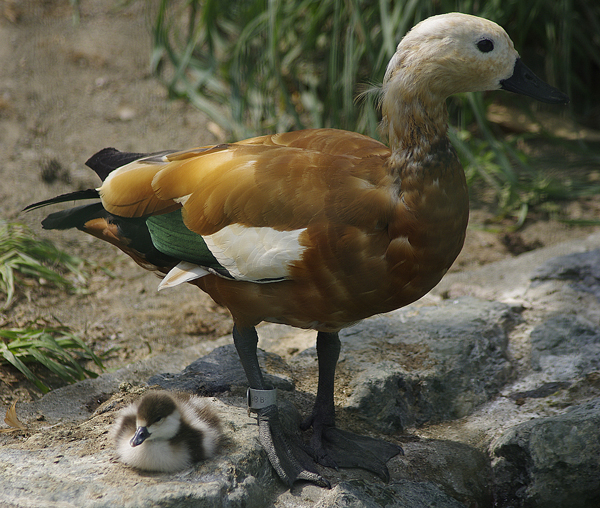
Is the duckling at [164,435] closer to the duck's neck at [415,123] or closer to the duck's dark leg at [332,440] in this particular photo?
the duck's dark leg at [332,440]

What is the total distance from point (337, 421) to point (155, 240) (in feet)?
3.58

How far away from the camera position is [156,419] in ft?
6.76

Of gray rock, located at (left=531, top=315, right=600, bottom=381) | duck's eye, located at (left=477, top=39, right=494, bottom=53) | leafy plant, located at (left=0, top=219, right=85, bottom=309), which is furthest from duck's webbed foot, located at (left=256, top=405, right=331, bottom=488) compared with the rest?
leafy plant, located at (left=0, top=219, right=85, bottom=309)

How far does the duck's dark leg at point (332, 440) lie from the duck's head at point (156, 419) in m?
0.62

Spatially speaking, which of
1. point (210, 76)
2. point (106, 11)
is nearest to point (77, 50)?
point (106, 11)

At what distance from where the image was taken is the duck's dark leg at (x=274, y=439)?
7.22 ft

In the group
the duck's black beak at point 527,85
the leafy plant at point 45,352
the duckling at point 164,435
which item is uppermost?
the duck's black beak at point 527,85

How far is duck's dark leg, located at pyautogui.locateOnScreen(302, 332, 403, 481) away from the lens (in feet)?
7.79

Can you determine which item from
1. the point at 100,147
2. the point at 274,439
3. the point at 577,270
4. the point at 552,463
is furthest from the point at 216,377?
the point at 100,147

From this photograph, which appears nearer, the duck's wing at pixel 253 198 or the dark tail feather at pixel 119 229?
the duck's wing at pixel 253 198

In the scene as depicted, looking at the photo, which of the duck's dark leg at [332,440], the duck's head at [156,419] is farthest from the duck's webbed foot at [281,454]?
the duck's head at [156,419]

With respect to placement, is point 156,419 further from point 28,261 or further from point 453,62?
point 28,261

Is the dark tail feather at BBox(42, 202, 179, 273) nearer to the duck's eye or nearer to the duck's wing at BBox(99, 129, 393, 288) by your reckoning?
the duck's wing at BBox(99, 129, 393, 288)

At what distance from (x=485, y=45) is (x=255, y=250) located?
38.7 inches
